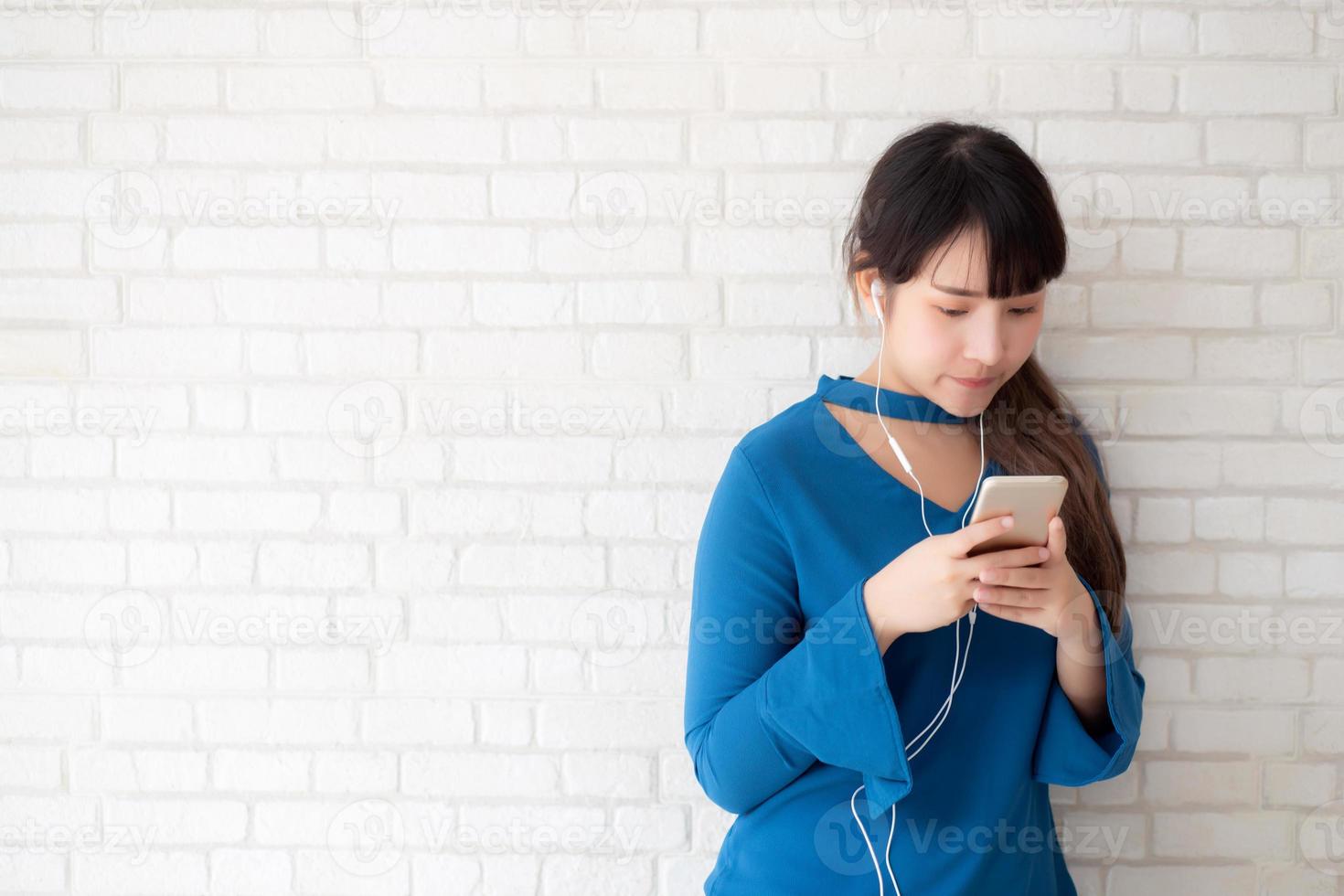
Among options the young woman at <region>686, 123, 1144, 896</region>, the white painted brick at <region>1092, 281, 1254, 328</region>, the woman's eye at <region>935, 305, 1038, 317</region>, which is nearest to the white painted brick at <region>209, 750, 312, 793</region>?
the young woman at <region>686, 123, 1144, 896</region>

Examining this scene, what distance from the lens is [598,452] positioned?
1.55 meters

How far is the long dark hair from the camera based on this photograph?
116cm

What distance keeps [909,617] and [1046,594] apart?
6.8 inches

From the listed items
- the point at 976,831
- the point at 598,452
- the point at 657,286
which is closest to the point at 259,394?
the point at 598,452

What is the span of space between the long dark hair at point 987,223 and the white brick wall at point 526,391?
0.25 metres

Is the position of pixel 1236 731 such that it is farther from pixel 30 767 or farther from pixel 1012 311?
pixel 30 767

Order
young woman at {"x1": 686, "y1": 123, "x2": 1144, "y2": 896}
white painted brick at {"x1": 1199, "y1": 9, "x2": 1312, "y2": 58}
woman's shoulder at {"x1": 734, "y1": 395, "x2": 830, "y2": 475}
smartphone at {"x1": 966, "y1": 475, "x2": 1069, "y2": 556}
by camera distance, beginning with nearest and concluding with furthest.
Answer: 1. smartphone at {"x1": 966, "y1": 475, "x2": 1069, "y2": 556}
2. young woman at {"x1": 686, "y1": 123, "x2": 1144, "y2": 896}
3. woman's shoulder at {"x1": 734, "y1": 395, "x2": 830, "y2": 475}
4. white painted brick at {"x1": 1199, "y1": 9, "x2": 1312, "y2": 58}

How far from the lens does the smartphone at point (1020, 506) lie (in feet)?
3.40

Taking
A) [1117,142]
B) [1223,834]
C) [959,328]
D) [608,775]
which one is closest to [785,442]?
[959,328]

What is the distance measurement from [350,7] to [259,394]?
2.02 ft

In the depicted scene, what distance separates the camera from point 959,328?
1.20m

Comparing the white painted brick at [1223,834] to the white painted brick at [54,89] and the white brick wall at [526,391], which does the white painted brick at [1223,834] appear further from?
the white painted brick at [54,89]

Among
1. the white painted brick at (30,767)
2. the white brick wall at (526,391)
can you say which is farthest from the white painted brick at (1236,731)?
the white painted brick at (30,767)

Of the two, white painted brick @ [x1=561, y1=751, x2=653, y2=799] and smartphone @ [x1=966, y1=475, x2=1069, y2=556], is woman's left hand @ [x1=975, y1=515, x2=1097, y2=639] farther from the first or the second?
white painted brick @ [x1=561, y1=751, x2=653, y2=799]
